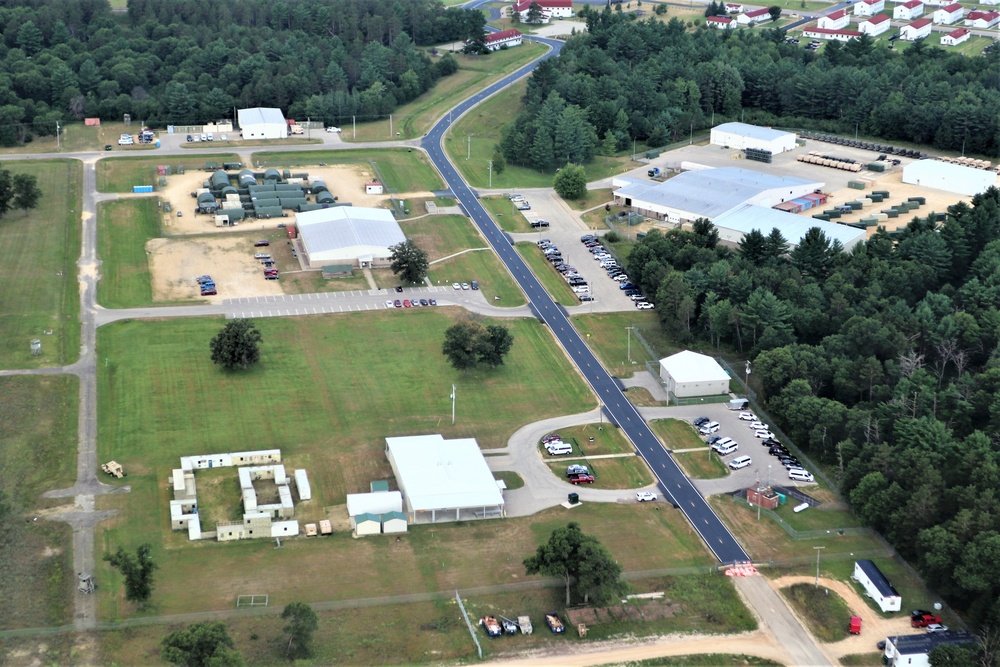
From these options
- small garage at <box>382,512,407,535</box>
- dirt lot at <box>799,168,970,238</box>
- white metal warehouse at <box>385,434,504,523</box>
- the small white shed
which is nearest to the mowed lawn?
white metal warehouse at <box>385,434,504,523</box>

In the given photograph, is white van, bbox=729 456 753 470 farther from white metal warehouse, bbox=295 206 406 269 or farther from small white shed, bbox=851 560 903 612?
white metal warehouse, bbox=295 206 406 269

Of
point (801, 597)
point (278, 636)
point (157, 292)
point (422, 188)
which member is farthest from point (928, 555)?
point (422, 188)

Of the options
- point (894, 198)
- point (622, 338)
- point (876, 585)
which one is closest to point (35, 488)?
point (622, 338)

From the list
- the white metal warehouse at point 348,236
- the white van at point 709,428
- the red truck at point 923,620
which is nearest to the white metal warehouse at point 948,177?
the white metal warehouse at point 348,236

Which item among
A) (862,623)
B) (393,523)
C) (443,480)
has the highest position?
(443,480)

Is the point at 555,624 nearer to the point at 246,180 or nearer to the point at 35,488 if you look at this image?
the point at 35,488

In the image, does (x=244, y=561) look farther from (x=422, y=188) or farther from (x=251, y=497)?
(x=422, y=188)
